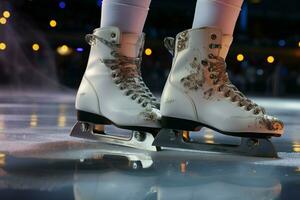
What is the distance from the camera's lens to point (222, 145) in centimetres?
137

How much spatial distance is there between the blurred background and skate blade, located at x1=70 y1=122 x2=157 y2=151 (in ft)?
11.1

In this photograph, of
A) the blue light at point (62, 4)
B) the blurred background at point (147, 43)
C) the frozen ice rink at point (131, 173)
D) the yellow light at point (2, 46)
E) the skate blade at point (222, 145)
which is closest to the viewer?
the frozen ice rink at point (131, 173)

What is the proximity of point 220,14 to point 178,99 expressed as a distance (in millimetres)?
233

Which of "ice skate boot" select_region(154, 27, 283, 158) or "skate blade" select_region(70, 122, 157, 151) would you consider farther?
"skate blade" select_region(70, 122, 157, 151)

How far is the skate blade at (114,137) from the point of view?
1437 millimetres

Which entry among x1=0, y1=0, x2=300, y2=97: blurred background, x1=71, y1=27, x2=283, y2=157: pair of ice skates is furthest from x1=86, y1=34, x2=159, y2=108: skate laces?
x1=0, y1=0, x2=300, y2=97: blurred background

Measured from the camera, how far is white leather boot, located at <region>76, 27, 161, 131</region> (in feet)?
4.73

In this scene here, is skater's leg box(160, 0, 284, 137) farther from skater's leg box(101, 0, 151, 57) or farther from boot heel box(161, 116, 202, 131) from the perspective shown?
skater's leg box(101, 0, 151, 57)

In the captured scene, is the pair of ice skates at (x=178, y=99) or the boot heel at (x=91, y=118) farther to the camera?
the boot heel at (x=91, y=118)

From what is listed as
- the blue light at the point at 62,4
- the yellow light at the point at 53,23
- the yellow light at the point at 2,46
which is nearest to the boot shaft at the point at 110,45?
the yellow light at the point at 2,46

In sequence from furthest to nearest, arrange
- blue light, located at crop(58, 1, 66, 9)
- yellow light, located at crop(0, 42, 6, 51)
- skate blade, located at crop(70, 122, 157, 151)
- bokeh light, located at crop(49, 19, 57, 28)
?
bokeh light, located at crop(49, 19, 57, 28) → blue light, located at crop(58, 1, 66, 9) → yellow light, located at crop(0, 42, 6, 51) → skate blade, located at crop(70, 122, 157, 151)

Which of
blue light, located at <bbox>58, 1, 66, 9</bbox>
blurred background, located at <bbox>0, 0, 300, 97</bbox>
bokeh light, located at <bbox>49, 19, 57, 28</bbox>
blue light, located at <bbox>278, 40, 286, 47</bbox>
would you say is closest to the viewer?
blurred background, located at <bbox>0, 0, 300, 97</bbox>

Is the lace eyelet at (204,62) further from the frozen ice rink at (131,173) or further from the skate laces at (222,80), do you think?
the frozen ice rink at (131,173)

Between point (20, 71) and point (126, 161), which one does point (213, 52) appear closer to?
point (126, 161)
